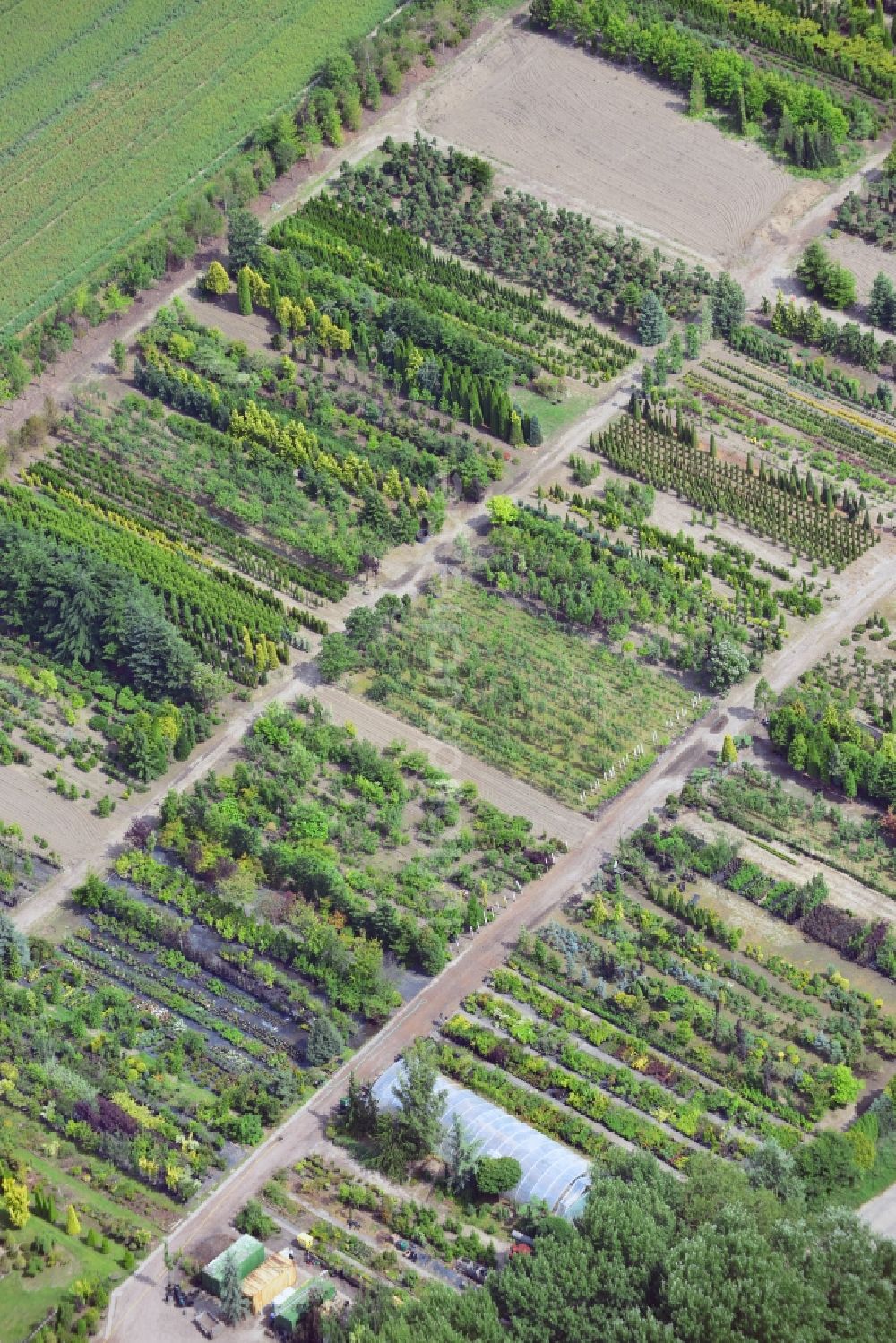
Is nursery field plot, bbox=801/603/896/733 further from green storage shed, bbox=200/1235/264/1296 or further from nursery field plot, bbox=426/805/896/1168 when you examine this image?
green storage shed, bbox=200/1235/264/1296

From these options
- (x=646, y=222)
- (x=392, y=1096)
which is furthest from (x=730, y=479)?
(x=392, y=1096)

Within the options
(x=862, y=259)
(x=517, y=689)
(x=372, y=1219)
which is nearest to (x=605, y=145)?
(x=862, y=259)

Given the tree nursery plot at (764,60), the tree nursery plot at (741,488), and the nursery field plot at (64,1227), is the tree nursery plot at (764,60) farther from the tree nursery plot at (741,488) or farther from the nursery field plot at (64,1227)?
the nursery field plot at (64,1227)

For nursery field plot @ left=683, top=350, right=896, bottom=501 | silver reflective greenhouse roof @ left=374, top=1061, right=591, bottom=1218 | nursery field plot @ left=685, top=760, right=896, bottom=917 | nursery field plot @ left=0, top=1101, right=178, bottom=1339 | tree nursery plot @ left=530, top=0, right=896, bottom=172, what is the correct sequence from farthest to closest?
tree nursery plot @ left=530, top=0, right=896, bottom=172 < nursery field plot @ left=683, top=350, right=896, bottom=501 < nursery field plot @ left=685, top=760, right=896, bottom=917 < silver reflective greenhouse roof @ left=374, top=1061, right=591, bottom=1218 < nursery field plot @ left=0, top=1101, right=178, bottom=1339

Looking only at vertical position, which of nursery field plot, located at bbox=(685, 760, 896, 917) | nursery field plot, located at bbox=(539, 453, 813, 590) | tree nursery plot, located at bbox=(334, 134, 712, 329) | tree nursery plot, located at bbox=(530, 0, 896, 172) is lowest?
nursery field plot, located at bbox=(685, 760, 896, 917)

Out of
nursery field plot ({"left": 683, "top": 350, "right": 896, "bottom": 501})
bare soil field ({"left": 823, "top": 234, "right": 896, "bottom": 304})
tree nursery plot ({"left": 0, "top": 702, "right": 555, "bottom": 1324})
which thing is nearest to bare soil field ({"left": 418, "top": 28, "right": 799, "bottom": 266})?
bare soil field ({"left": 823, "top": 234, "right": 896, "bottom": 304})

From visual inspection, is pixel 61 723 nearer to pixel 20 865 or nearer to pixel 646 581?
pixel 20 865
